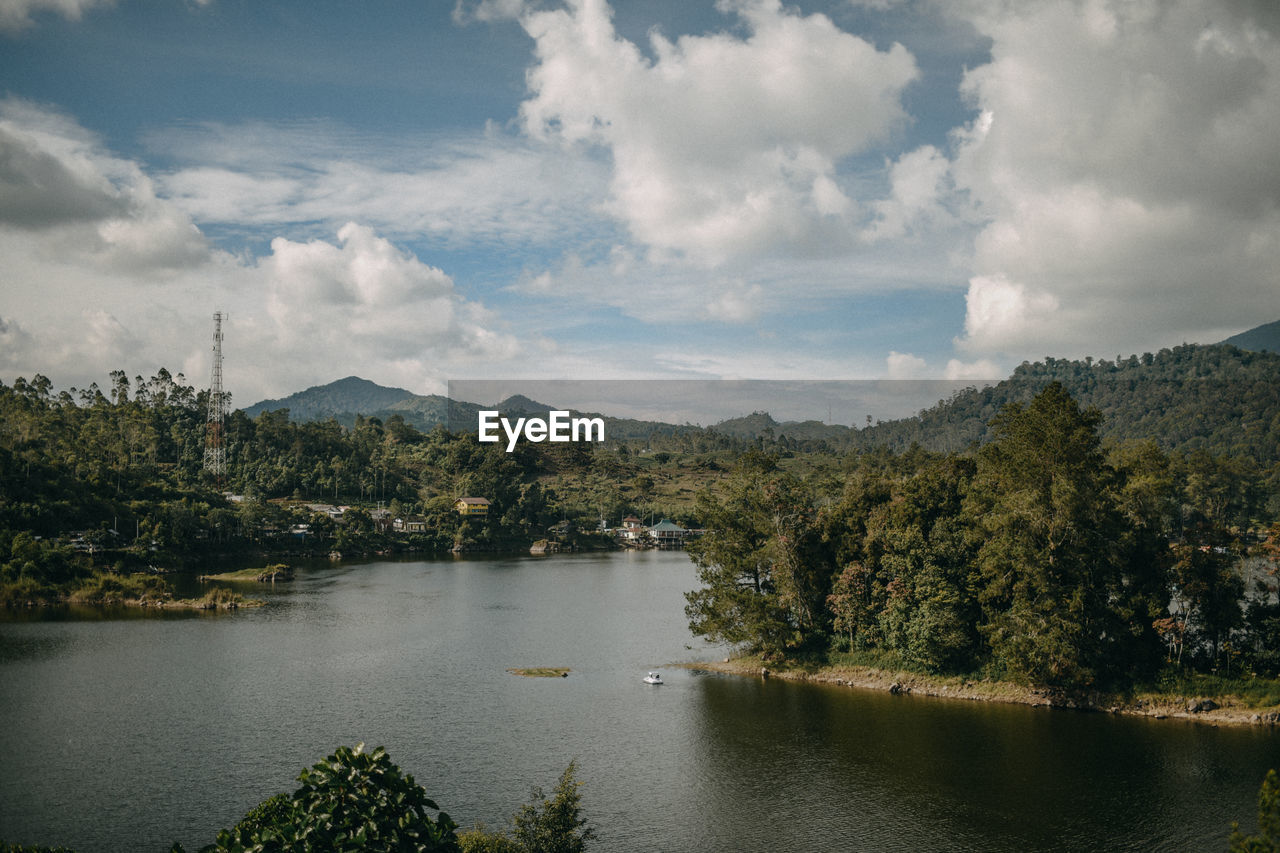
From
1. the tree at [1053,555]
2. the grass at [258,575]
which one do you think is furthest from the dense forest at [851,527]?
the grass at [258,575]

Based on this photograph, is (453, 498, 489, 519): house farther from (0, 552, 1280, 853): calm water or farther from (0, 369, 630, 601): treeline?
(0, 552, 1280, 853): calm water

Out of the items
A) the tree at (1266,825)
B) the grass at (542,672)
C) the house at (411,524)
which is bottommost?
the grass at (542,672)

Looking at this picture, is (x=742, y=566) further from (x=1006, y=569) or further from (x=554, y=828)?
(x=554, y=828)

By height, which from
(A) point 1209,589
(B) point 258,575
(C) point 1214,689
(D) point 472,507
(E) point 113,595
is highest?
(D) point 472,507

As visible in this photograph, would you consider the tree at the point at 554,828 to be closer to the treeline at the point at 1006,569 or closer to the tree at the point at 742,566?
the treeline at the point at 1006,569

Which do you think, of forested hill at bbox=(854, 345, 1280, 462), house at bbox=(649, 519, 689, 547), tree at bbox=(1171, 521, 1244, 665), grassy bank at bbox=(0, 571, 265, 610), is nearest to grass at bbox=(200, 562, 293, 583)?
grassy bank at bbox=(0, 571, 265, 610)

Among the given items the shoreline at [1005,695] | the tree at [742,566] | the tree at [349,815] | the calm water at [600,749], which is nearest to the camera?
the tree at [349,815]

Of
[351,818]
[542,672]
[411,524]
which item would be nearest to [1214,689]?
[542,672]
